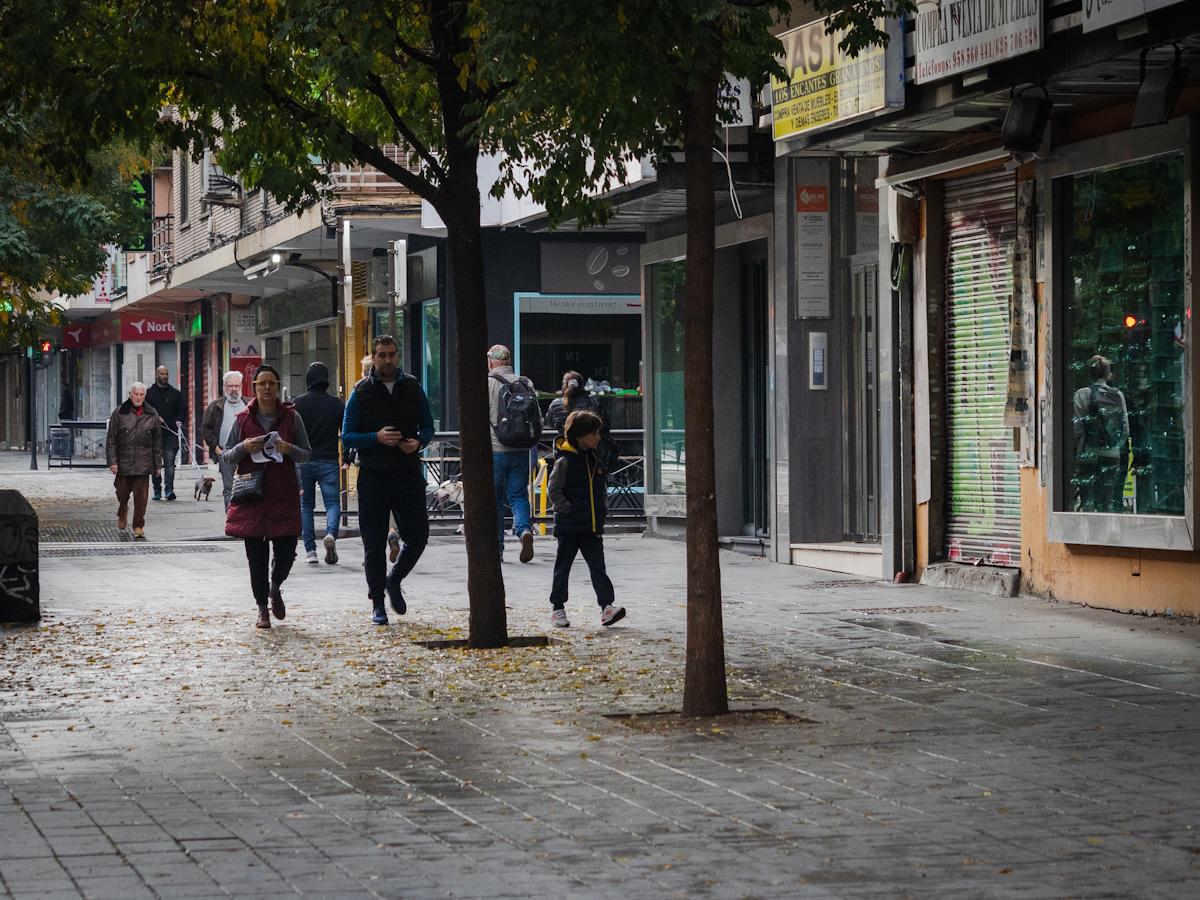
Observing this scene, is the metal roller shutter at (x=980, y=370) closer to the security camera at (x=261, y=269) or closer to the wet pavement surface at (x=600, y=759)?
the wet pavement surface at (x=600, y=759)

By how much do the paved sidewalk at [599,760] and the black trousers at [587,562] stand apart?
234mm

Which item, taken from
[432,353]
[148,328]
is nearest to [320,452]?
[432,353]

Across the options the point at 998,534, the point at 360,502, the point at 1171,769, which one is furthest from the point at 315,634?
the point at 1171,769

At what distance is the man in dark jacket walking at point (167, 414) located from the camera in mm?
29734

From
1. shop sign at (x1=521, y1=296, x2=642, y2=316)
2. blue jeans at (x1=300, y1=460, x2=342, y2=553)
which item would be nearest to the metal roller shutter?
blue jeans at (x1=300, y1=460, x2=342, y2=553)

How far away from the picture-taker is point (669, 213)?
20.0 meters

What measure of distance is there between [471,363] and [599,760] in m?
4.21

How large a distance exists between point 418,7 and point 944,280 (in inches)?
198

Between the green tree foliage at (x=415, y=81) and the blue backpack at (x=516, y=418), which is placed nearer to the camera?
the green tree foliage at (x=415, y=81)

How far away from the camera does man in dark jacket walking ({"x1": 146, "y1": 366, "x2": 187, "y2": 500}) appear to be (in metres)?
29.7

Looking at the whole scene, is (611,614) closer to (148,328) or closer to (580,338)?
(580,338)

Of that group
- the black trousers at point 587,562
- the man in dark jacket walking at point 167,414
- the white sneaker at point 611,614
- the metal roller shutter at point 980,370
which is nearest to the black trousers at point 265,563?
the black trousers at point 587,562

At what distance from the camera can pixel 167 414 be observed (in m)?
30.1

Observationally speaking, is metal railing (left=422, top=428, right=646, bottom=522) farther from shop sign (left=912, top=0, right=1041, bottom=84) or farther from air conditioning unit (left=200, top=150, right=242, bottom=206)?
air conditioning unit (left=200, top=150, right=242, bottom=206)
